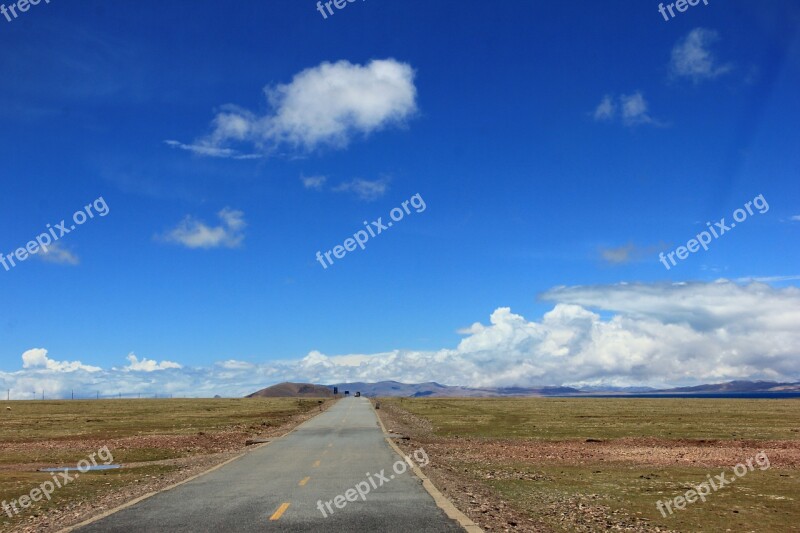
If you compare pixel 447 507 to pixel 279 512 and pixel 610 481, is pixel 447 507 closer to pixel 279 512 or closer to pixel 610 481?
pixel 279 512

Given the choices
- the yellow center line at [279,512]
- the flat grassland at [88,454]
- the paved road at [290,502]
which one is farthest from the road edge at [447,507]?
the flat grassland at [88,454]

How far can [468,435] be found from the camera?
4803 cm

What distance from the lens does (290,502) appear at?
56.8 ft

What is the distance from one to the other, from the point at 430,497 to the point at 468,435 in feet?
101

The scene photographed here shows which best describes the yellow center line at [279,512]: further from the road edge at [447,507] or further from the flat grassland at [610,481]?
the flat grassland at [610,481]

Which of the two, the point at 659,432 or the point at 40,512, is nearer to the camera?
the point at 40,512

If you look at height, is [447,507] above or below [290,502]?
below

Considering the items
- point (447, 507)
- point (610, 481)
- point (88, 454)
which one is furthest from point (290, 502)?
point (88, 454)

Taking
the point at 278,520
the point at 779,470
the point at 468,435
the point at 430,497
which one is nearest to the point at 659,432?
the point at 468,435

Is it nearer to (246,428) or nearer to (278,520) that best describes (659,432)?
(246,428)

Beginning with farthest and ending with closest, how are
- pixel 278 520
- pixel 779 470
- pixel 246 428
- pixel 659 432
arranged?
1. pixel 246 428
2. pixel 659 432
3. pixel 779 470
4. pixel 278 520

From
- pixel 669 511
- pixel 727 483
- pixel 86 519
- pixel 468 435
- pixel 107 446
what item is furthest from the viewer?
pixel 468 435

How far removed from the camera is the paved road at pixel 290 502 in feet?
47.3

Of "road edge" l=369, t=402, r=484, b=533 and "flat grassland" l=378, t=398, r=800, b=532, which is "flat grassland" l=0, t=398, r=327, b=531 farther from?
"flat grassland" l=378, t=398, r=800, b=532
